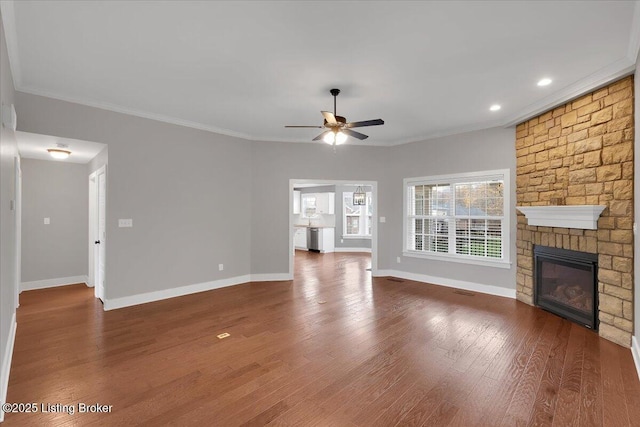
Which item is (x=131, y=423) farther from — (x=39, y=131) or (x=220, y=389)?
(x=39, y=131)

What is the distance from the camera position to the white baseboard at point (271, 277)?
19.0ft

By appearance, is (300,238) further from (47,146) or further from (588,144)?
(588,144)

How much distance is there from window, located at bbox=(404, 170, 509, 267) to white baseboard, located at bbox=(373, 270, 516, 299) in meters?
0.40

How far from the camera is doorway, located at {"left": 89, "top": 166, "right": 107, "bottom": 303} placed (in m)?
4.40

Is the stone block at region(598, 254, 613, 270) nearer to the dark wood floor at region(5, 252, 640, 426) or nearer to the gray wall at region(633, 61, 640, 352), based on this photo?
the gray wall at region(633, 61, 640, 352)

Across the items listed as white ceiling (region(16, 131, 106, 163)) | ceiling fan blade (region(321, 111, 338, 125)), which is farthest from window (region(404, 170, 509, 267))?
white ceiling (region(16, 131, 106, 163))

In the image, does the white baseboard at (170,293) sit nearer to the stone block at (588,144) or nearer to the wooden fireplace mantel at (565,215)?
the wooden fireplace mantel at (565,215)

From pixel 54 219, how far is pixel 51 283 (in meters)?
1.14

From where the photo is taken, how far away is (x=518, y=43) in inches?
104

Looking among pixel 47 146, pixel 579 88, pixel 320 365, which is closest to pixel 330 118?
pixel 320 365

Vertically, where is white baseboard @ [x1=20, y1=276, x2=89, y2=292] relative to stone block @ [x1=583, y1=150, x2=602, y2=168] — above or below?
below

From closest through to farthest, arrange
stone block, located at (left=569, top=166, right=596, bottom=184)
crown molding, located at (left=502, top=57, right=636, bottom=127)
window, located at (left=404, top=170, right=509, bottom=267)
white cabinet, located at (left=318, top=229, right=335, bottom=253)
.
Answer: crown molding, located at (left=502, top=57, right=636, bottom=127)
stone block, located at (left=569, top=166, right=596, bottom=184)
window, located at (left=404, top=170, right=509, bottom=267)
white cabinet, located at (left=318, top=229, right=335, bottom=253)

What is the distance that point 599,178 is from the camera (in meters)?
3.42

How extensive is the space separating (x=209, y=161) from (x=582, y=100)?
5305 mm
